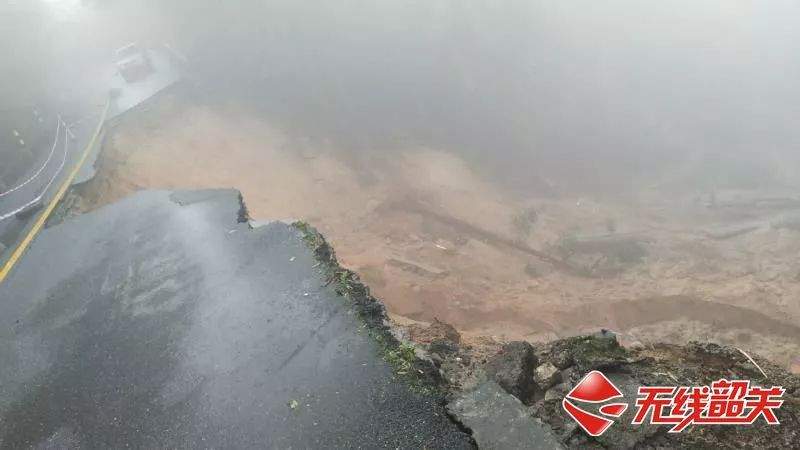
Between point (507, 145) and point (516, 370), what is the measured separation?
11011 millimetres

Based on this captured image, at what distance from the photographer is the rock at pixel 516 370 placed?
11.0 ft

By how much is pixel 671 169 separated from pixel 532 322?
29.2 ft

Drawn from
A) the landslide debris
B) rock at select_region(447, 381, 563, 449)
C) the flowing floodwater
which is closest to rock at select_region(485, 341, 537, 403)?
the landslide debris

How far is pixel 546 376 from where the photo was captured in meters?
3.52

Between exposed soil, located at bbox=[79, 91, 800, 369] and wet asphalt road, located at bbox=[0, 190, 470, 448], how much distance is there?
2267 millimetres

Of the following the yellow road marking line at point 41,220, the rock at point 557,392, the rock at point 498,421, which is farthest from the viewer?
the yellow road marking line at point 41,220

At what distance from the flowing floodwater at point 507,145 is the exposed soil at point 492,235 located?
0.16 ft

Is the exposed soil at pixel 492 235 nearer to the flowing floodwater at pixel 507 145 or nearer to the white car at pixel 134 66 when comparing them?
the flowing floodwater at pixel 507 145

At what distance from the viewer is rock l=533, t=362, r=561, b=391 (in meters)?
3.49

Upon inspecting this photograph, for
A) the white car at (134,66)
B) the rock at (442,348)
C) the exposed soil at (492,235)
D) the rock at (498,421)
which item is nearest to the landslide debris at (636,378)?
the rock at (498,421)

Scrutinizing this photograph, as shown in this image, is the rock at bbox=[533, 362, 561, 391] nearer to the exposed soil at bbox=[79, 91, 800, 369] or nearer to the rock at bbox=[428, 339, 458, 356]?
the rock at bbox=[428, 339, 458, 356]

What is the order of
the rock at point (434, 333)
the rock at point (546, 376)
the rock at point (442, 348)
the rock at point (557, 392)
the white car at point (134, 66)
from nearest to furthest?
the rock at point (557, 392), the rock at point (546, 376), the rock at point (442, 348), the rock at point (434, 333), the white car at point (134, 66)

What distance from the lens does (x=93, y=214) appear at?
730 centimetres

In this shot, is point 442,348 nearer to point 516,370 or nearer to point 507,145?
point 516,370
